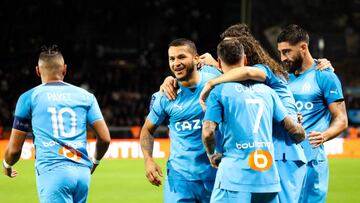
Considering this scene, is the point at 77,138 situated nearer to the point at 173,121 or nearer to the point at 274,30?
the point at 173,121

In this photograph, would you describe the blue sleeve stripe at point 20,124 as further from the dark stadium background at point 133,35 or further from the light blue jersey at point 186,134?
the dark stadium background at point 133,35

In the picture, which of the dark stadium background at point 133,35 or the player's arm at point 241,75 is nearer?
the player's arm at point 241,75

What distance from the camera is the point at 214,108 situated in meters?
5.61

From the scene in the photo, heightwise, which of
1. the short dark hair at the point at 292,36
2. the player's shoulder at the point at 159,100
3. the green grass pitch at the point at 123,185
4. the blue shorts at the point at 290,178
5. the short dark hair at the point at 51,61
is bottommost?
the green grass pitch at the point at 123,185

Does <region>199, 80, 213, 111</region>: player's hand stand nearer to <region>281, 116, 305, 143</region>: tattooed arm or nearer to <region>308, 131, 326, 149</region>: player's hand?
<region>281, 116, 305, 143</region>: tattooed arm

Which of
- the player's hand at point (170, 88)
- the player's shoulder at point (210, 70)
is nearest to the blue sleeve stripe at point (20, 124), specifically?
the player's hand at point (170, 88)

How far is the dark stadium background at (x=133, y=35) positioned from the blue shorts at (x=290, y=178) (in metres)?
18.7

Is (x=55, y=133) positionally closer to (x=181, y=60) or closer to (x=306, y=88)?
(x=181, y=60)

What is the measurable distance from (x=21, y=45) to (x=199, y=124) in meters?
22.7

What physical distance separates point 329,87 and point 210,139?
2070mm

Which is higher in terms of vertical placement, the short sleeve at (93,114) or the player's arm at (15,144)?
the short sleeve at (93,114)

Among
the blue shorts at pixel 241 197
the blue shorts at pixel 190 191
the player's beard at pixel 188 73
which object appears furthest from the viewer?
the player's beard at pixel 188 73

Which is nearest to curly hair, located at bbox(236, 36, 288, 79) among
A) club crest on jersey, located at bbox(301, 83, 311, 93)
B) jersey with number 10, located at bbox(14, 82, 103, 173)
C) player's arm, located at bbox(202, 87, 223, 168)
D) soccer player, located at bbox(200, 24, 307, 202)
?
soccer player, located at bbox(200, 24, 307, 202)

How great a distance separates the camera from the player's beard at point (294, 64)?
735cm
